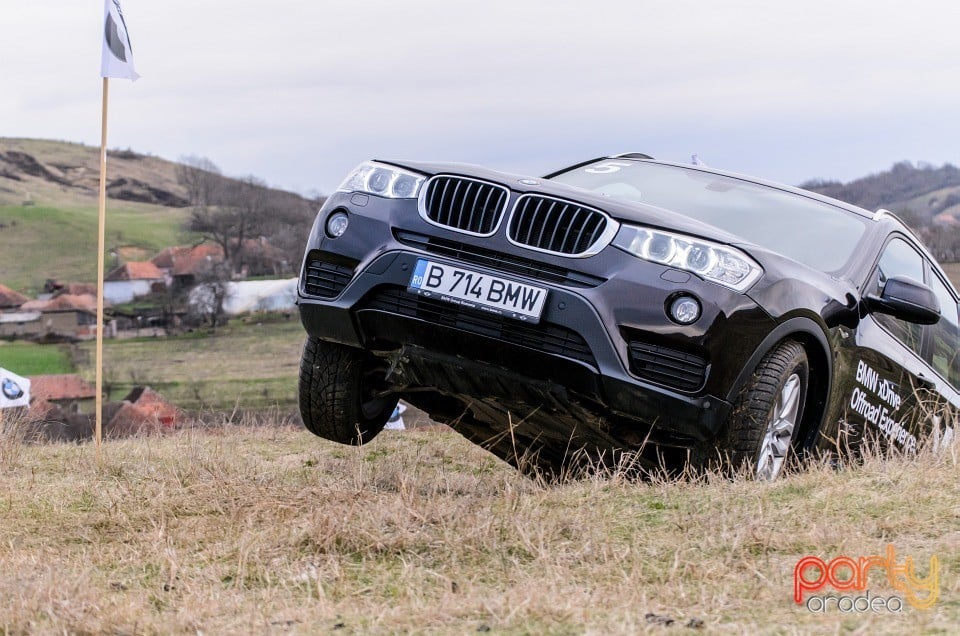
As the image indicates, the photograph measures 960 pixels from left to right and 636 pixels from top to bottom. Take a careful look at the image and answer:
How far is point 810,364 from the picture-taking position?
520 cm

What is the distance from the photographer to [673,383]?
453 centimetres

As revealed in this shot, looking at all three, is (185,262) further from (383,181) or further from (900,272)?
(383,181)

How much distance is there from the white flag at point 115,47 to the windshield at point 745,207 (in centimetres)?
318

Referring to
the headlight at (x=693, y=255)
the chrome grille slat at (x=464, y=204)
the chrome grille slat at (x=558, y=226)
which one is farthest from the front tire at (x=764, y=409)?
the chrome grille slat at (x=464, y=204)

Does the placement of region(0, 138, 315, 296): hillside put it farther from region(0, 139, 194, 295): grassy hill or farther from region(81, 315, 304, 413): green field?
region(81, 315, 304, 413): green field

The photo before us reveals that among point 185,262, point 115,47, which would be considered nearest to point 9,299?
point 185,262

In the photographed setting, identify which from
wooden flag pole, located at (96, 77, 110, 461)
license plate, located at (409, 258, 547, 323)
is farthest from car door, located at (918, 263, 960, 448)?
wooden flag pole, located at (96, 77, 110, 461)

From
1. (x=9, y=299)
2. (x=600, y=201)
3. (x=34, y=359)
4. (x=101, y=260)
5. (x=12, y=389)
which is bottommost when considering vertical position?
(x=34, y=359)

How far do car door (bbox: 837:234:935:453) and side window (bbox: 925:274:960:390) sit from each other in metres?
0.21

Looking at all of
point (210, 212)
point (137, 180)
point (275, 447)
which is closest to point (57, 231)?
→ point (210, 212)

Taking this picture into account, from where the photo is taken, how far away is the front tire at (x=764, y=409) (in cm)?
471

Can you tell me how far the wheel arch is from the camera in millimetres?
Answer: 4648

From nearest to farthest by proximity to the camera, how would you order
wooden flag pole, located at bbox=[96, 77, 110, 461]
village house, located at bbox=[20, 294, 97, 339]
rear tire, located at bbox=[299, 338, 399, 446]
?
rear tire, located at bbox=[299, 338, 399, 446] → wooden flag pole, located at bbox=[96, 77, 110, 461] → village house, located at bbox=[20, 294, 97, 339]

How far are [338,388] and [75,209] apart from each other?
451 feet
